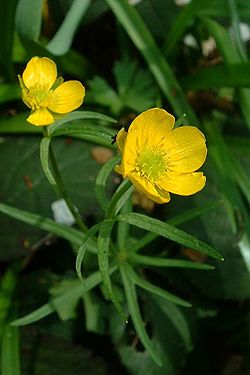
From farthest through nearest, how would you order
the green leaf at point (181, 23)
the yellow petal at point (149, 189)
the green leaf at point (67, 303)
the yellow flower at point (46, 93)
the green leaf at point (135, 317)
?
the green leaf at point (181, 23), the green leaf at point (67, 303), the green leaf at point (135, 317), the yellow flower at point (46, 93), the yellow petal at point (149, 189)

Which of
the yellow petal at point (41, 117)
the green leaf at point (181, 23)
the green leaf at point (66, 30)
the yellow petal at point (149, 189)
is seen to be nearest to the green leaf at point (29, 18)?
the green leaf at point (66, 30)

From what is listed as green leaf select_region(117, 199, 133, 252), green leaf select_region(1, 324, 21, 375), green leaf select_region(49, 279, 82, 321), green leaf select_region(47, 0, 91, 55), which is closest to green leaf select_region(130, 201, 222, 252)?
→ green leaf select_region(117, 199, 133, 252)

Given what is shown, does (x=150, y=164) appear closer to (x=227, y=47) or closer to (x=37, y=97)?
(x=37, y=97)

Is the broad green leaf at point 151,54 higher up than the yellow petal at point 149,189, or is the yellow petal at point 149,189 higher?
the yellow petal at point 149,189

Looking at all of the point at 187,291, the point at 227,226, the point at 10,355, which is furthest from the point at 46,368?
the point at 227,226

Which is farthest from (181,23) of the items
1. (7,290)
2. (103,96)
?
(7,290)

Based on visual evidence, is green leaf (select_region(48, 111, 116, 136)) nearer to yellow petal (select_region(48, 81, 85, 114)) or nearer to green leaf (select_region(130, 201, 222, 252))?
yellow petal (select_region(48, 81, 85, 114))

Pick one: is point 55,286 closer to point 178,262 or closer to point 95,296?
point 95,296

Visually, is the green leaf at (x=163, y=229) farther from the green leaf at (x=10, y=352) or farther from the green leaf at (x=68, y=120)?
the green leaf at (x=10, y=352)
